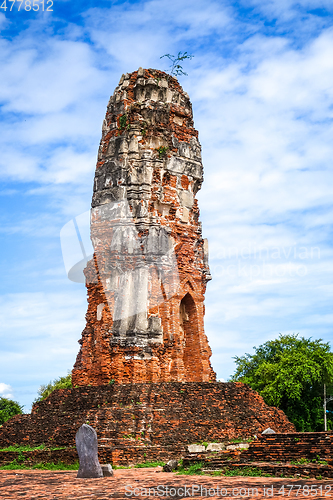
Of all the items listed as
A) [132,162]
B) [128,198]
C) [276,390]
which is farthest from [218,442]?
[276,390]

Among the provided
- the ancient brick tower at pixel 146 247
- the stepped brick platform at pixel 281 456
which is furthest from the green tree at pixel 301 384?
the stepped brick platform at pixel 281 456

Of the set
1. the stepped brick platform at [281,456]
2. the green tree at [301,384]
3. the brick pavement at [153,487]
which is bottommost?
the brick pavement at [153,487]

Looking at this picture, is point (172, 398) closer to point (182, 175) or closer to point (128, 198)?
point (128, 198)

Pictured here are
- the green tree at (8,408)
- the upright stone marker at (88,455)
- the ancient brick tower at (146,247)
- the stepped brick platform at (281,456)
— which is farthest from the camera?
the green tree at (8,408)

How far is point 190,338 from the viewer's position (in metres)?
18.8

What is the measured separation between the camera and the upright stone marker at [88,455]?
11.3m

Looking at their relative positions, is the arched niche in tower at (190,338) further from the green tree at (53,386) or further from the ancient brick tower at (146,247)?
the green tree at (53,386)

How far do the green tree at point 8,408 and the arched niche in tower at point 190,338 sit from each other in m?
26.2

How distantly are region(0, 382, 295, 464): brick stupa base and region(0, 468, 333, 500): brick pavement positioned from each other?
1.96 meters

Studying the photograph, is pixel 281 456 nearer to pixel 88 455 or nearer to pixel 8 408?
pixel 88 455

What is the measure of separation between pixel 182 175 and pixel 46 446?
10.2 m

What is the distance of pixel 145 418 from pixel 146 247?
6.06m

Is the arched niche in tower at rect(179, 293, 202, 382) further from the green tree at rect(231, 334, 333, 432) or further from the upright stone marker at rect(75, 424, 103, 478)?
the green tree at rect(231, 334, 333, 432)

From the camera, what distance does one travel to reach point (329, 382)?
2933 cm
